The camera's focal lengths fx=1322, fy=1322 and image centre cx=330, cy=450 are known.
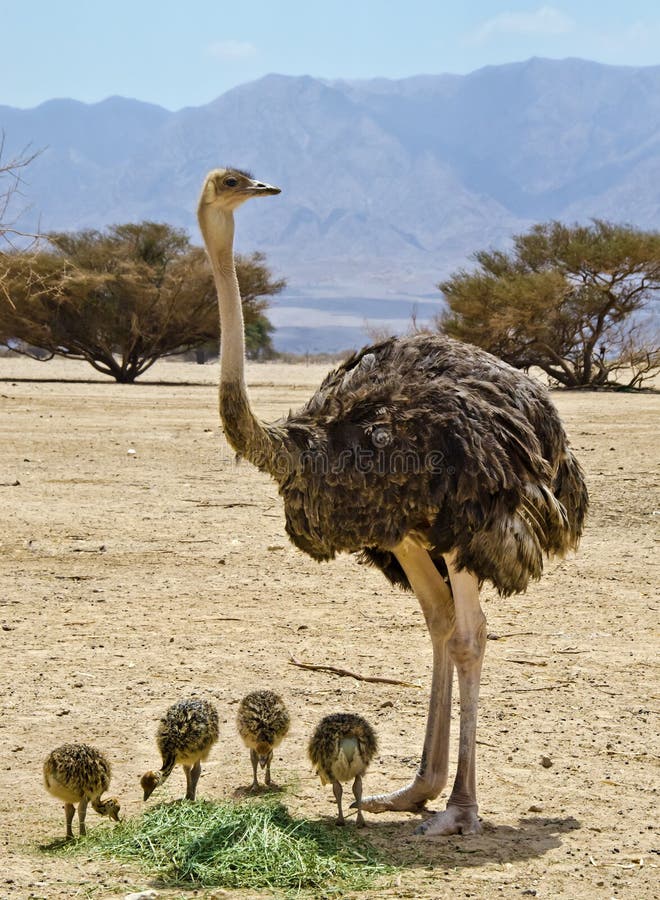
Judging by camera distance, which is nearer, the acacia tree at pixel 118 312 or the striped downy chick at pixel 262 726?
the striped downy chick at pixel 262 726

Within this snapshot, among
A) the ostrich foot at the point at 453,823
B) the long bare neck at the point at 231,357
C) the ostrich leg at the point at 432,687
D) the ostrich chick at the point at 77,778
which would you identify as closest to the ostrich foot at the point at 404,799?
the ostrich leg at the point at 432,687

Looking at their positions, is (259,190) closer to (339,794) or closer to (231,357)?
(231,357)

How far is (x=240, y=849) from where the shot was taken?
3.70 m

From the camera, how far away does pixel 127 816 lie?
411 cm

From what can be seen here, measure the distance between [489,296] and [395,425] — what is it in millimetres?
22190

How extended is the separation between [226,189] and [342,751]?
6.01 ft

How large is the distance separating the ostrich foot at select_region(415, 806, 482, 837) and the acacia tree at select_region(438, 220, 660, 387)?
20.2 meters

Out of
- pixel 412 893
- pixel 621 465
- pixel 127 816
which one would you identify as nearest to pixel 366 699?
pixel 127 816

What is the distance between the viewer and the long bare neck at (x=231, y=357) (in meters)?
4.13

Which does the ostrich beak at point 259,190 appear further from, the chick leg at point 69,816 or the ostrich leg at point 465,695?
the chick leg at point 69,816

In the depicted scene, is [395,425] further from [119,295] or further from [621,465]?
[119,295]

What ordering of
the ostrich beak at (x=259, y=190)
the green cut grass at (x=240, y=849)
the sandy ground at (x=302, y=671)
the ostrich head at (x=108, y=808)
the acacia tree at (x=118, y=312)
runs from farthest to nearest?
the acacia tree at (x=118, y=312), the ostrich beak at (x=259, y=190), the ostrich head at (x=108, y=808), the sandy ground at (x=302, y=671), the green cut grass at (x=240, y=849)

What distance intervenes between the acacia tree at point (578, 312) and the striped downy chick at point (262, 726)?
65.6ft

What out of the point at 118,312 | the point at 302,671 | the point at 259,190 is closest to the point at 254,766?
the point at 302,671
